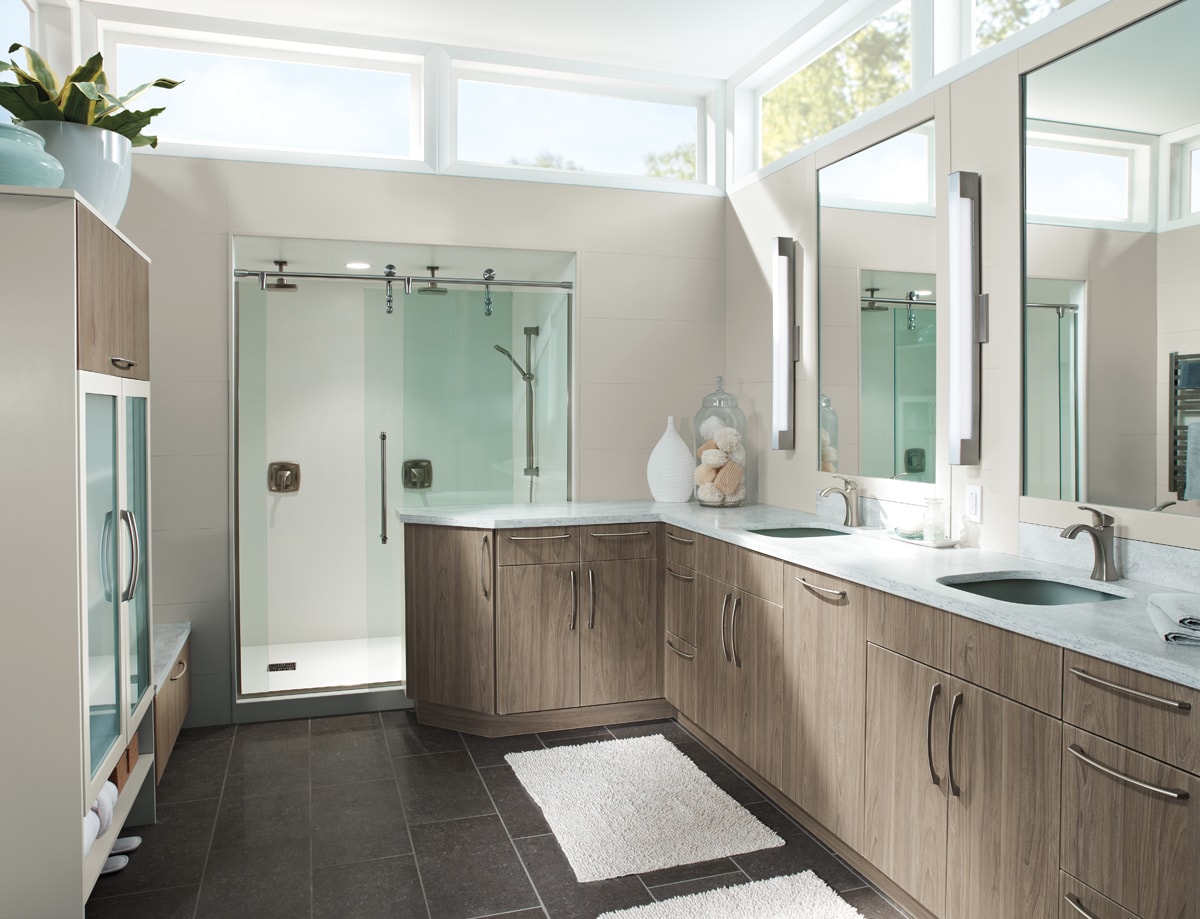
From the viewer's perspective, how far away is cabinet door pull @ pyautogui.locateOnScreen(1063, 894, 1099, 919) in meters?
1.65

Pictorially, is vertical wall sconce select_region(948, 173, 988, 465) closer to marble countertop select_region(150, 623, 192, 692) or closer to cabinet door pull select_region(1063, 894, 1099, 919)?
cabinet door pull select_region(1063, 894, 1099, 919)

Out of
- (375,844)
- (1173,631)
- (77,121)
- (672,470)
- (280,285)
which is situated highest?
(77,121)

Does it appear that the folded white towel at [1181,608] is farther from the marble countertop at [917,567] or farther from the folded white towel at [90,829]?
the folded white towel at [90,829]

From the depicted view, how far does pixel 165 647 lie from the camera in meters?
3.30

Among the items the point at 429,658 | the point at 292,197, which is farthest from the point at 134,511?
the point at 292,197

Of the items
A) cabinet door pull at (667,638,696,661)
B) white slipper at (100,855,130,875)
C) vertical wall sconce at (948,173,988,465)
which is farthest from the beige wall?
vertical wall sconce at (948,173,988,465)

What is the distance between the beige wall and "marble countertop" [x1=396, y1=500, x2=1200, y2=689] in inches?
22.7

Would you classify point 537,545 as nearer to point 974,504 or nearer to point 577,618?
point 577,618

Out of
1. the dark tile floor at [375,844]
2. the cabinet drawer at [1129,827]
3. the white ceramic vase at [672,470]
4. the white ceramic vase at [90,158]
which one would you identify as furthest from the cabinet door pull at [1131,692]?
the white ceramic vase at [90,158]

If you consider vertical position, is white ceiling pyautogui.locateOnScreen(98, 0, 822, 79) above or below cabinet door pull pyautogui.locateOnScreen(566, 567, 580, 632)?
above

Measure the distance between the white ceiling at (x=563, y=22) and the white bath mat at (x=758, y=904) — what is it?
3096 mm

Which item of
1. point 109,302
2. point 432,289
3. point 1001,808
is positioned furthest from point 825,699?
point 432,289

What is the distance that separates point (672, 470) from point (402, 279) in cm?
144

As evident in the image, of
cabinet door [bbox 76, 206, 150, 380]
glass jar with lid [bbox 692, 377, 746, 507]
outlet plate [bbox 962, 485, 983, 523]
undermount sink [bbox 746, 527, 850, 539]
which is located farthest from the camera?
glass jar with lid [bbox 692, 377, 746, 507]
